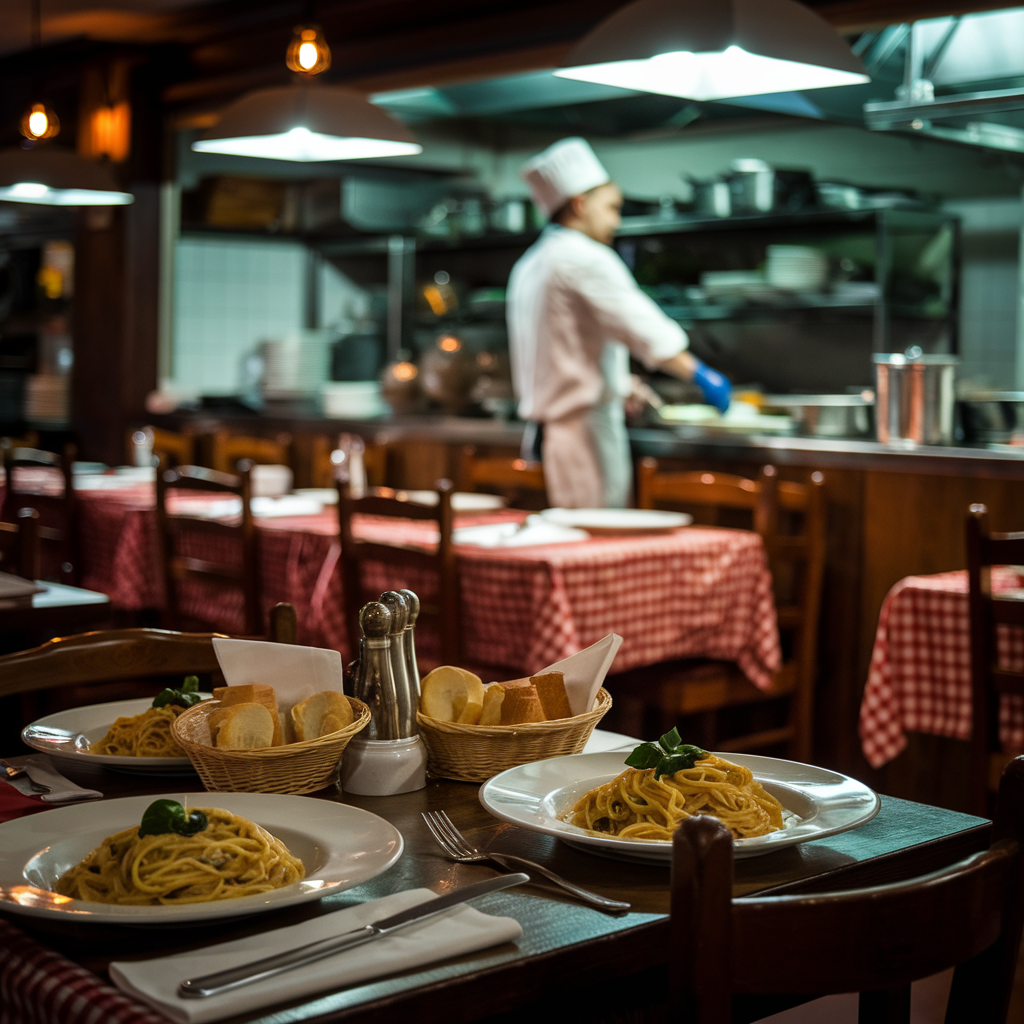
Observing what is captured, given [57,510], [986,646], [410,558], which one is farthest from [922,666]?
[57,510]

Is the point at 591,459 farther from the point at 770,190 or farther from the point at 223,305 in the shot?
the point at 223,305

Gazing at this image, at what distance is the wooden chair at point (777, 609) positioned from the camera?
323 cm

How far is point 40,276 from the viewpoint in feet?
25.3

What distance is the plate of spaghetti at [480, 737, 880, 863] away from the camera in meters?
1.06

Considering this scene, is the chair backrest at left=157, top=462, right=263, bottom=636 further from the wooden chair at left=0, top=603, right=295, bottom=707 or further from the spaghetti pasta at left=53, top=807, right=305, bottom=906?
the spaghetti pasta at left=53, top=807, right=305, bottom=906

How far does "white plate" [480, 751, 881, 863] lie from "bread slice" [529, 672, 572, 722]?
0.07m

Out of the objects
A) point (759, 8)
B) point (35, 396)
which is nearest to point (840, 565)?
point (759, 8)

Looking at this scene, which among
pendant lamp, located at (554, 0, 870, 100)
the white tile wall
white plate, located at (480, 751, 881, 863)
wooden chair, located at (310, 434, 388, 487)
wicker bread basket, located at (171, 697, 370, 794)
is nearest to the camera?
white plate, located at (480, 751, 881, 863)

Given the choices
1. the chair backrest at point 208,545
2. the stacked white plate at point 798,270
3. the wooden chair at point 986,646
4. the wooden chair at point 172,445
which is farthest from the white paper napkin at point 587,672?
the wooden chair at point 172,445

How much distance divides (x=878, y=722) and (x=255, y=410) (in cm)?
372

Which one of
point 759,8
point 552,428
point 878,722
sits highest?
point 759,8

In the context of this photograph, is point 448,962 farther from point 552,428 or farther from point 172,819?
point 552,428

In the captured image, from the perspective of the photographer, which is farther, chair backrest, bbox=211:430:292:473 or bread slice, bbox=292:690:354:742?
chair backrest, bbox=211:430:292:473

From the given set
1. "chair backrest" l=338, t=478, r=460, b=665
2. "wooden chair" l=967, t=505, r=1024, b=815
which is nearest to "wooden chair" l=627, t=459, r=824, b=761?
"chair backrest" l=338, t=478, r=460, b=665
